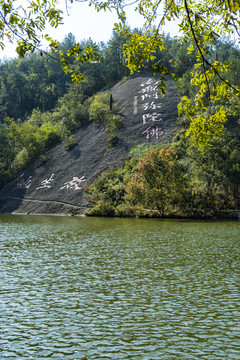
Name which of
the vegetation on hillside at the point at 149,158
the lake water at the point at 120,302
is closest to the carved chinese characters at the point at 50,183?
the vegetation on hillside at the point at 149,158

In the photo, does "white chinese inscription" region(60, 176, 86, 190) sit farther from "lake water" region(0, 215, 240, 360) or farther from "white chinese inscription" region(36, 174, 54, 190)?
"lake water" region(0, 215, 240, 360)

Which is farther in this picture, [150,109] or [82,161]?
[150,109]

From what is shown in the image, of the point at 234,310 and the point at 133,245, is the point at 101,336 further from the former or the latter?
the point at 133,245

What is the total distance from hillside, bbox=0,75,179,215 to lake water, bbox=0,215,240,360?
27731 millimetres

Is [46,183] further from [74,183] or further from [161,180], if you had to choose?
[161,180]

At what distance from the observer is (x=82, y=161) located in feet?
165

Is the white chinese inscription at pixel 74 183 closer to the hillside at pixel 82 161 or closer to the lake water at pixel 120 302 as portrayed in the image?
the hillside at pixel 82 161

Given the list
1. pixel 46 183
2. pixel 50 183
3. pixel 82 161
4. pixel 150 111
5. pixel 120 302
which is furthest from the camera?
pixel 150 111

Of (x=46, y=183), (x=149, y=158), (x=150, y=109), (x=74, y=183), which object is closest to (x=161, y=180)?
(x=149, y=158)

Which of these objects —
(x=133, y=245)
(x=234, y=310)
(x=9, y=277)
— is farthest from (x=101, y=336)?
(x=133, y=245)

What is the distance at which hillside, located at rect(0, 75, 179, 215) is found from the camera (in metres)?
46.0

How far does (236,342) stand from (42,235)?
17333mm

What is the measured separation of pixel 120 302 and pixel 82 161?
4179cm

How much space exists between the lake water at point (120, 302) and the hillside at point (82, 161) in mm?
27731
